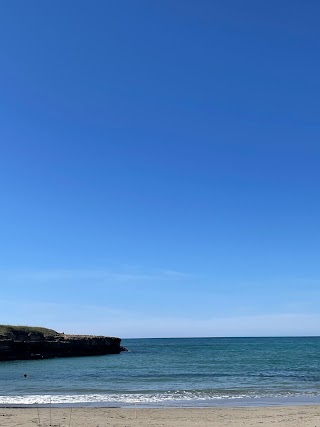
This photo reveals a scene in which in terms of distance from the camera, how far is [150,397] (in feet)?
101

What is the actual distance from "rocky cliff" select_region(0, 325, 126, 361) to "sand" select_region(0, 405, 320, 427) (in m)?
63.0

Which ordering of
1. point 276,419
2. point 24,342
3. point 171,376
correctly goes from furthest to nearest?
point 24,342, point 171,376, point 276,419

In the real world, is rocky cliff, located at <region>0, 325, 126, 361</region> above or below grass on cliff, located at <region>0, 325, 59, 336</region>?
below

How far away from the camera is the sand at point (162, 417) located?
20562 mm

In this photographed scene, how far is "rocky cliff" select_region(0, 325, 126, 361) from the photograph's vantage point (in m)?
83.9

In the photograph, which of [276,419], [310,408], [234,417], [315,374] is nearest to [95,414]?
[234,417]

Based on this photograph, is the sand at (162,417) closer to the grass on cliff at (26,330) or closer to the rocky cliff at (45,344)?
the rocky cliff at (45,344)

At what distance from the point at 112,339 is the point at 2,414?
80843mm

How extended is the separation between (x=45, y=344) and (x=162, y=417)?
71754 mm

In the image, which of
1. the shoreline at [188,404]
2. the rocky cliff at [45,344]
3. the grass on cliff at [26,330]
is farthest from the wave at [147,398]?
the grass on cliff at [26,330]

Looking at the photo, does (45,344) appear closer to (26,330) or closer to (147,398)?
(26,330)

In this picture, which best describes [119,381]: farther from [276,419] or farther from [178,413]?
[276,419]

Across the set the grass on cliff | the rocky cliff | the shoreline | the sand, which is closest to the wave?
the shoreline

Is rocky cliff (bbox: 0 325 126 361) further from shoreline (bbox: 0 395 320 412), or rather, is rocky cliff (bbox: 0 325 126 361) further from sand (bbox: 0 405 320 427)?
sand (bbox: 0 405 320 427)
